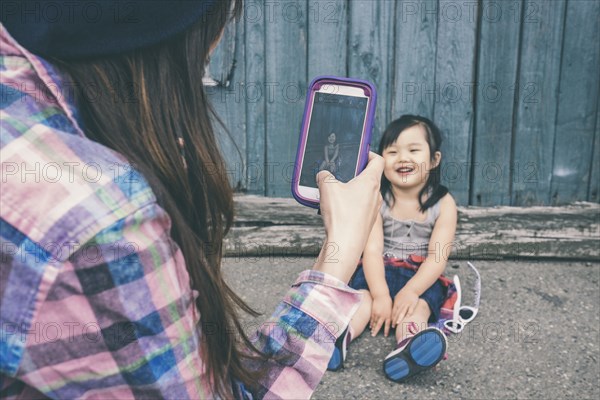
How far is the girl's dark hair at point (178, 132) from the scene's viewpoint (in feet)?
3.19

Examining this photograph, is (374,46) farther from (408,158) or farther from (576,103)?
(576,103)

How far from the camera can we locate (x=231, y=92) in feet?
10.4

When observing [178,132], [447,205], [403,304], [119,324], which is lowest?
[403,304]

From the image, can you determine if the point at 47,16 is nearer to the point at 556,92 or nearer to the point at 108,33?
the point at 108,33

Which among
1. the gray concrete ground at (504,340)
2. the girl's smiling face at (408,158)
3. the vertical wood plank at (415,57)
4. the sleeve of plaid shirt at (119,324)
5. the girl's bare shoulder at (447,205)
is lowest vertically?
the gray concrete ground at (504,340)

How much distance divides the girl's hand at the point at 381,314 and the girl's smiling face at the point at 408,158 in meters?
0.52

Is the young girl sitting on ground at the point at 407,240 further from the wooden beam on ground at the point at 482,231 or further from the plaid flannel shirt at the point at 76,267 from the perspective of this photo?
the plaid flannel shirt at the point at 76,267

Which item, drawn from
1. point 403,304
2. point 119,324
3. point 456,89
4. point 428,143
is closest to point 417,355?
point 403,304

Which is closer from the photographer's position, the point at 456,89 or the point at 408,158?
the point at 408,158

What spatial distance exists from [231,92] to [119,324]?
2.38 m

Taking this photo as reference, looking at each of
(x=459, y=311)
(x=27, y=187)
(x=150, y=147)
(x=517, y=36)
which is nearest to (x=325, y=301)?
(x=150, y=147)

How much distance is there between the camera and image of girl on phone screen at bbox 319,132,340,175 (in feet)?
5.53

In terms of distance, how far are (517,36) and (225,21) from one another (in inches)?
91.3

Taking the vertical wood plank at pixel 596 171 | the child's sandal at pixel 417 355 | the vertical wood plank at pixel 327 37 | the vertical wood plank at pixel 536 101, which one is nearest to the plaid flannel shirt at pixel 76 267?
the child's sandal at pixel 417 355
